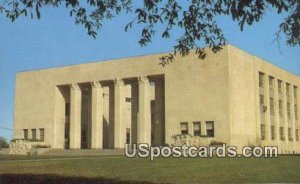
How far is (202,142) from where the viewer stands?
173 feet

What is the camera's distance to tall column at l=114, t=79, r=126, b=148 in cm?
6309

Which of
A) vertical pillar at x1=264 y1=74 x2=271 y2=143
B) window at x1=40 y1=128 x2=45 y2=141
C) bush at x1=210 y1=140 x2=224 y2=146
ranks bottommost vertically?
bush at x1=210 y1=140 x2=224 y2=146

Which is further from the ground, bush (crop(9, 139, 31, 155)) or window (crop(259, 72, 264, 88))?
window (crop(259, 72, 264, 88))

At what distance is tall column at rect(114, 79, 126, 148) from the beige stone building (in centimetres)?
13

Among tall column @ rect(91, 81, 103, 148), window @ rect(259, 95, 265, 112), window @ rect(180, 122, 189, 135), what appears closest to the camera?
window @ rect(180, 122, 189, 135)

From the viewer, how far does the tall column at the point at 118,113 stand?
6309 centimetres

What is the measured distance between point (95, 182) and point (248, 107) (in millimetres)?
44302

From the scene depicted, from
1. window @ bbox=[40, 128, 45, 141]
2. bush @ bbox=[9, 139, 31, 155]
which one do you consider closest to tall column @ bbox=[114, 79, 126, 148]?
bush @ bbox=[9, 139, 31, 155]

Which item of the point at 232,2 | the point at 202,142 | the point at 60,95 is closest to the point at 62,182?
the point at 232,2

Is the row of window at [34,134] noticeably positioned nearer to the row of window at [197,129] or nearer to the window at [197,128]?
the row of window at [197,129]

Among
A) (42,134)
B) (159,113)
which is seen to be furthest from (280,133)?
(42,134)

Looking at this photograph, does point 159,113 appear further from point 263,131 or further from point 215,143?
point 263,131

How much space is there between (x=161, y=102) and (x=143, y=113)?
369cm

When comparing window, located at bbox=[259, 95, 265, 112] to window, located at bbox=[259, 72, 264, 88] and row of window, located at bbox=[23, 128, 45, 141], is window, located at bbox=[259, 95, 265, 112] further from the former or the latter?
row of window, located at bbox=[23, 128, 45, 141]
